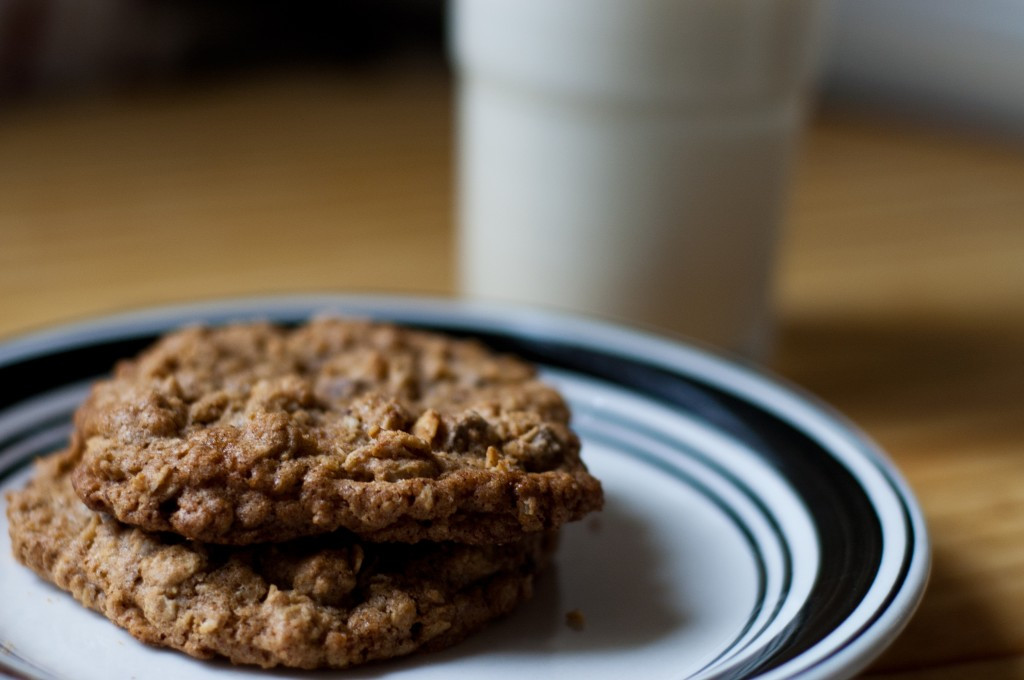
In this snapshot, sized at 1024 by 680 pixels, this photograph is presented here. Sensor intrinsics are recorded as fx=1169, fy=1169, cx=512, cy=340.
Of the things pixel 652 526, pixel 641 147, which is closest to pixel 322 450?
pixel 652 526

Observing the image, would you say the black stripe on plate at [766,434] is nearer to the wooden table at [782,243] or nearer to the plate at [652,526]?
the plate at [652,526]

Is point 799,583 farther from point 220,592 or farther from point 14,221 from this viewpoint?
point 14,221

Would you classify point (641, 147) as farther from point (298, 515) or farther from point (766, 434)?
point (298, 515)

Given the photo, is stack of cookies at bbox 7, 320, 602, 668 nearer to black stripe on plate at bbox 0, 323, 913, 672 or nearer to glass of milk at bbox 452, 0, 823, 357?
black stripe on plate at bbox 0, 323, 913, 672

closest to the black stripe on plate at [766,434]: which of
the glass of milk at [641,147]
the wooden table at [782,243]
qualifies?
the wooden table at [782,243]

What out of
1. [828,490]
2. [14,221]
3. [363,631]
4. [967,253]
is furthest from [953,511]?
[14,221]

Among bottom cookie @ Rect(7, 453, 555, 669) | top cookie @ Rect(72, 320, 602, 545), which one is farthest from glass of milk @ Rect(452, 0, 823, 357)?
bottom cookie @ Rect(7, 453, 555, 669)
